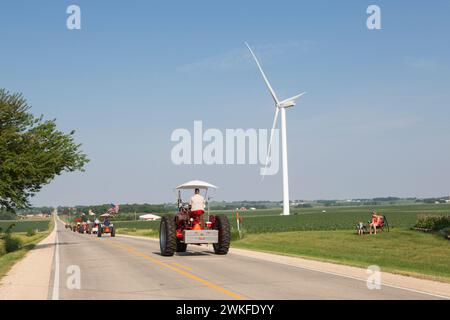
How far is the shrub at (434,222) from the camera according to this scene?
33819 millimetres

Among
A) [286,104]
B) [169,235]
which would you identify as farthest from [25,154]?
[286,104]

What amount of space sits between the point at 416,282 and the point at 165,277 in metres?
5.96

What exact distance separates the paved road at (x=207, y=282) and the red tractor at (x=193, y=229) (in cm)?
168

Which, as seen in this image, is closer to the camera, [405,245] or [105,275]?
[105,275]

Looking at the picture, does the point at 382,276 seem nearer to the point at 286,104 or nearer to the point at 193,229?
the point at 193,229

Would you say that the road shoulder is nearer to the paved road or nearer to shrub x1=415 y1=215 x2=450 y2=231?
the paved road

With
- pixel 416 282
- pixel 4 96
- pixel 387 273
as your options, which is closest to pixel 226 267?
pixel 387 273

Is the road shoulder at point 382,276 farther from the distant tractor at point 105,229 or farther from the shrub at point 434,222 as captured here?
the distant tractor at point 105,229

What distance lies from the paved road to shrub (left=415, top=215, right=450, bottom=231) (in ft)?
60.6

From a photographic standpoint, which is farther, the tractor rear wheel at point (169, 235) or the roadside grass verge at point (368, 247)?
the roadside grass verge at point (368, 247)

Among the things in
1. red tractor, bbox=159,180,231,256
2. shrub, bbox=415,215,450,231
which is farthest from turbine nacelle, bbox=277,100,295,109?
red tractor, bbox=159,180,231,256

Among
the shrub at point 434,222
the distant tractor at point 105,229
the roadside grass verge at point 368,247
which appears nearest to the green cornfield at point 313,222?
the shrub at point 434,222
